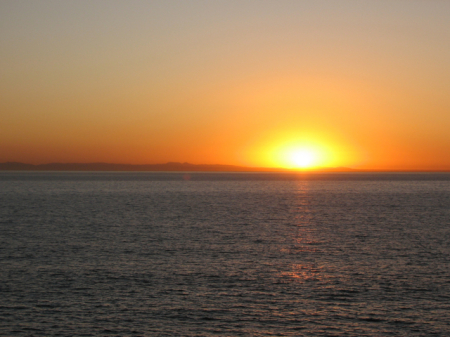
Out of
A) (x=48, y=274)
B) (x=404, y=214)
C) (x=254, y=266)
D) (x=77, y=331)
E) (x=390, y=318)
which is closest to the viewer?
(x=77, y=331)

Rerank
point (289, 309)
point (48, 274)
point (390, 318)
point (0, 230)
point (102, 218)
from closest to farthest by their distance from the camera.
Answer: point (390, 318), point (289, 309), point (48, 274), point (0, 230), point (102, 218)

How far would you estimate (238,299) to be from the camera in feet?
97.7

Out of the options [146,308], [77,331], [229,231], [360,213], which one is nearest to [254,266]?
[146,308]

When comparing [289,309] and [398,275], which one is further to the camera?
[398,275]

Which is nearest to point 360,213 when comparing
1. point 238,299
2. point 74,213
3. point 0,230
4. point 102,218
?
point 102,218

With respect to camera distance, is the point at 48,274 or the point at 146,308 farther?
the point at 48,274

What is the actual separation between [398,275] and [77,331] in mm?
23127

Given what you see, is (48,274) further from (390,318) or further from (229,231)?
(229,231)

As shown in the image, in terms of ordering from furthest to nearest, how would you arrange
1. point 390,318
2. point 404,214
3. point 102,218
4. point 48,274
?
point 404,214 → point 102,218 → point 48,274 → point 390,318

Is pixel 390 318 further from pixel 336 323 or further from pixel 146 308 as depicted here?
pixel 146 308

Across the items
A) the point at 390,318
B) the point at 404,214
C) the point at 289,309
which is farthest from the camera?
the point at 404,214

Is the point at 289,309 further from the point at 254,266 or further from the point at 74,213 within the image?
the point at 74,213

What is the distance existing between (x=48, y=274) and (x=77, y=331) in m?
12.8

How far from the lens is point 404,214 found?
299 ft
